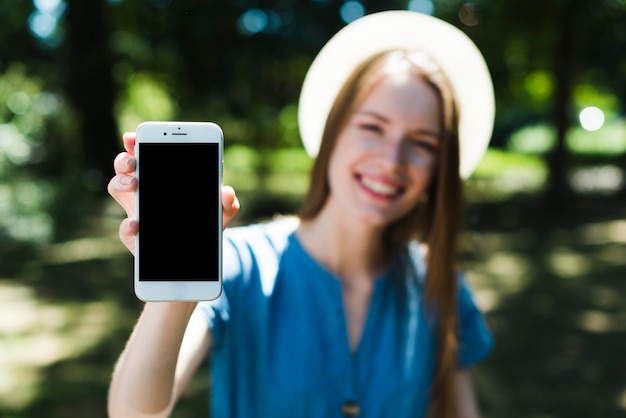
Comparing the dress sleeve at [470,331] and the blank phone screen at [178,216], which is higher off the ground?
the blank phone screen at [178,216]

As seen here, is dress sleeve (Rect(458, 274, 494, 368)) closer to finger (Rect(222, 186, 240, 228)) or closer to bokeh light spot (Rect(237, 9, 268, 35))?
finger (Rect(222, 186, 240, 228))

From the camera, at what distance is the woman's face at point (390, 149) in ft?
6.41

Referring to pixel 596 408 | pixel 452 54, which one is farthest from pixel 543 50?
pixel 452 54

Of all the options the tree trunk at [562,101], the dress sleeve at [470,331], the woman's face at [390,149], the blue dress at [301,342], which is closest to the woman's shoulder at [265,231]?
the blue dress at [301,342]

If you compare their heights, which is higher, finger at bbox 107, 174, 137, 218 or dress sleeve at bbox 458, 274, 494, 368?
finger at bbox 107, 174, 137, 218

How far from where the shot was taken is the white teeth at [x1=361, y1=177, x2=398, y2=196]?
6.45 ft

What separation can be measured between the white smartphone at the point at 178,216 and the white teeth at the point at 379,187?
86 cm

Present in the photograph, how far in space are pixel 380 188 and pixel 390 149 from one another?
11cm

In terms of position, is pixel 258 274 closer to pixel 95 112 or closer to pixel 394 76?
pixel 394 76

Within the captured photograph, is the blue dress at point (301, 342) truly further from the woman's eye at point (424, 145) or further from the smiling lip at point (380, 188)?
the woman's eye at point (424, 145)

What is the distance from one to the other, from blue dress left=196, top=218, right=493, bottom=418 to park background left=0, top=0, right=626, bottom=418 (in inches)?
30.8

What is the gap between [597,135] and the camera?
17.3 metres

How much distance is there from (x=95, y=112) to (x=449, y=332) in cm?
1067

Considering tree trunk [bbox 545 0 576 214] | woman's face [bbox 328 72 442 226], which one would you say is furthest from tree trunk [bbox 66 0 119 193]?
woman's face [bbox 328 72 442 226]
